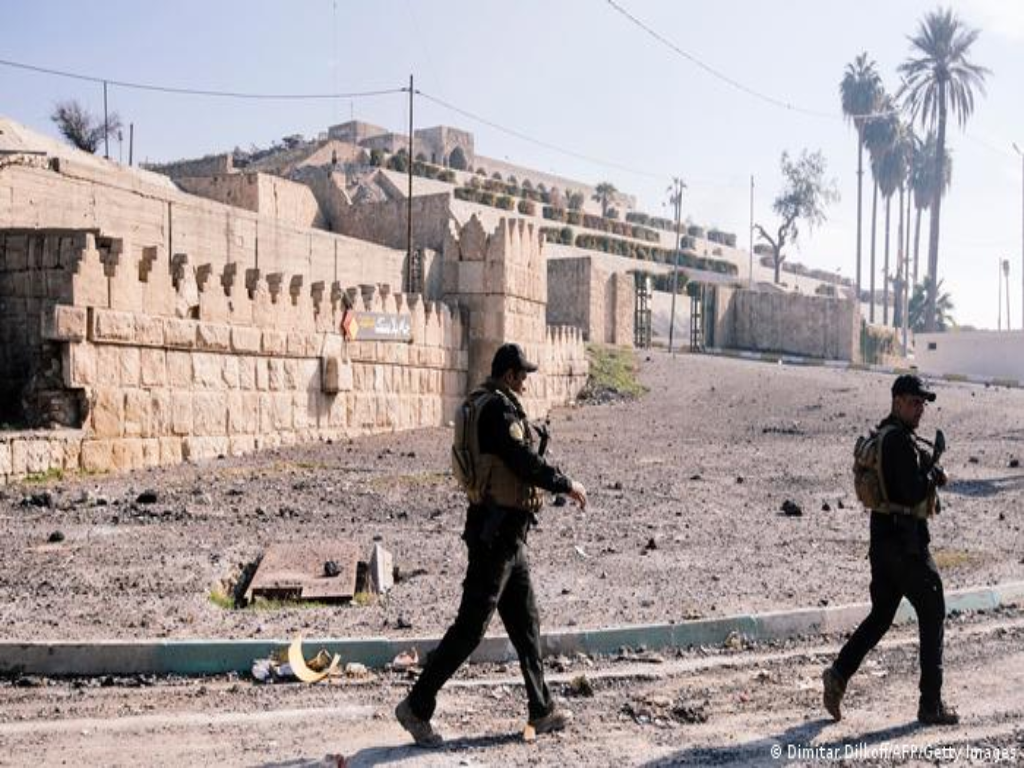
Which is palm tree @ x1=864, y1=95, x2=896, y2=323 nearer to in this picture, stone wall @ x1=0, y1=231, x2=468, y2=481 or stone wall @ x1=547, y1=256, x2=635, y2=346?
stone wall @ x1=547, y1=256, x2=635, y2=346

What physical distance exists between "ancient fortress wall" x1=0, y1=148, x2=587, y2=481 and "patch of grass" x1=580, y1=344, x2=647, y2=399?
900 mm

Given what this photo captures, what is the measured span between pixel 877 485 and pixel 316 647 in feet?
10.9

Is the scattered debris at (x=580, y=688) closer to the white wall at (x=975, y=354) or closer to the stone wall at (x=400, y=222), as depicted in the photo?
the stone wall at (x=400, y=222)

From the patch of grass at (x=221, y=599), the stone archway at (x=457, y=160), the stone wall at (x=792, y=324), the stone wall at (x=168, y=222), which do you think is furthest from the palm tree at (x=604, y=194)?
the patch of grass at (x=221, y=599)

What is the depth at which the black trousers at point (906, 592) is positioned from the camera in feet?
16.8

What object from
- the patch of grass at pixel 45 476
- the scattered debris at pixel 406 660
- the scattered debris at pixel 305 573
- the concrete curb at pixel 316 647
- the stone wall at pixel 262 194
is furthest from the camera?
the stone wall at pixel 262 194

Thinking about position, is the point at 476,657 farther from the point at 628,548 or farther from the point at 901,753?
the point at 628,548

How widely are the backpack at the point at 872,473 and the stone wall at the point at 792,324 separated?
39721 mm

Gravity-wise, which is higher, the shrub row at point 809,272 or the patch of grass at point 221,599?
the shrub row at point 809,272

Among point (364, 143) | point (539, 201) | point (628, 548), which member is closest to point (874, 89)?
point (539, 201)

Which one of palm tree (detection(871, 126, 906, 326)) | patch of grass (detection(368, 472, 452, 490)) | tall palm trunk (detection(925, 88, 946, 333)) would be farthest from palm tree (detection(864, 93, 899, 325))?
patch of grass (detection(368, 472, 452, 490))

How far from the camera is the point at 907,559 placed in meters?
5.16

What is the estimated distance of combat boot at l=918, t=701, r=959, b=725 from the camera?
16.8ft

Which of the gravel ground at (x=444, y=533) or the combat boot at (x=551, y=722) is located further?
the gravel ground at (x=444, y=533)
